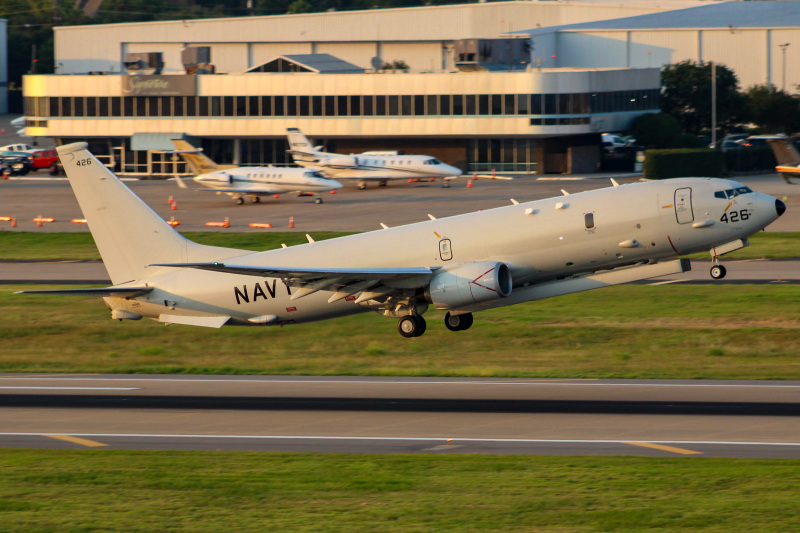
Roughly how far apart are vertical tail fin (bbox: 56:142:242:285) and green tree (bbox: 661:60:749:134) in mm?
110304

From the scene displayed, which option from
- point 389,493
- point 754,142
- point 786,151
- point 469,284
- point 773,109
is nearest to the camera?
point 389,493

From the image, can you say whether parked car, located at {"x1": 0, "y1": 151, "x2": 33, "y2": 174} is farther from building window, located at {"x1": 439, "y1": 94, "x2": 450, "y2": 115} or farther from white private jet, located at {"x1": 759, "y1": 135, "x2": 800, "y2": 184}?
white private jet, located at {"x1": 759, "y1": 135, "x2": 800, "y2": 184}

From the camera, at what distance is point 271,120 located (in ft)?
436

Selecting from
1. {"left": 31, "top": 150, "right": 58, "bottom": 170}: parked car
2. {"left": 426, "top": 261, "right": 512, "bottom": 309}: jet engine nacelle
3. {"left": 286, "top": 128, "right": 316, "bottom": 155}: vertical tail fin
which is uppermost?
{"left": 286, "top": 128, "right": 316, "bottom": 155}: vertical tail fin

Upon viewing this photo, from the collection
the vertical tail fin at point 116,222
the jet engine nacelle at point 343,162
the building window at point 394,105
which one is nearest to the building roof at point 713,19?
the building window at point 394,105

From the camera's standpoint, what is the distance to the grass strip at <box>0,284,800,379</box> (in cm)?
4059

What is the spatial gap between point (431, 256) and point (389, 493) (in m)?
14.7

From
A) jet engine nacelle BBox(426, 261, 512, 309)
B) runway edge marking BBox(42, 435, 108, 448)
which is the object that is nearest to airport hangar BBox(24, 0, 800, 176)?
jet engine nacelle BBox(426, 261, 512, 309)

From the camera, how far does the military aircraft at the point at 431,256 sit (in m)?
35.5

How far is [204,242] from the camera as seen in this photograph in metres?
76.1

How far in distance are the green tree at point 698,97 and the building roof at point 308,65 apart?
132 ft

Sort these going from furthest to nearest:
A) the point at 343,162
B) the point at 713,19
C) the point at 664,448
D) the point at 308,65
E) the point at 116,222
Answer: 1. the point at 713,19
2. the point at 308,65
3. the point at 343,162
4. the point at 116,222
5. the point at 664,448

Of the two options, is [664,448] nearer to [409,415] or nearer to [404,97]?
[409,415]

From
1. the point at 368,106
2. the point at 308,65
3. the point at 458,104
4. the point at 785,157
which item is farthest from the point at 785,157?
the point at 308,65
